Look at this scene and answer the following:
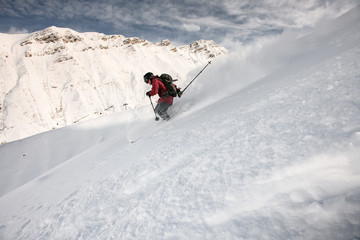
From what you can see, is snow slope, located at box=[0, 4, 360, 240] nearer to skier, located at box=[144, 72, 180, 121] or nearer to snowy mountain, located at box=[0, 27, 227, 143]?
skier, located at box=[144, 72, 180, 121]

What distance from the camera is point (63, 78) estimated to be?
9169cm

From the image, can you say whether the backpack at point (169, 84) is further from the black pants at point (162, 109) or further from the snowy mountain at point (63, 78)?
the snowy mountain at point (63, 78)

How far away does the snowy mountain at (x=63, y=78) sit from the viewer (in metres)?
74.6

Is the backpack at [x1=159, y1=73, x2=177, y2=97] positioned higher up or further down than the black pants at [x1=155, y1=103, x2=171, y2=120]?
higher up

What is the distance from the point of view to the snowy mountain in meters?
74.6

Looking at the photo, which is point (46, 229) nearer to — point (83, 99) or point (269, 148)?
point (269, 148)

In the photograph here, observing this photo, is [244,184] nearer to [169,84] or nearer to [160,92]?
[169,84]

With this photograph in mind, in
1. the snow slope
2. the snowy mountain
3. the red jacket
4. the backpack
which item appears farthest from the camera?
the snowy mountain

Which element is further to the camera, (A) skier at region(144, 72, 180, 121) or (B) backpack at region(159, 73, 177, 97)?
(B) backpack at region(159, 73, 177, 97)

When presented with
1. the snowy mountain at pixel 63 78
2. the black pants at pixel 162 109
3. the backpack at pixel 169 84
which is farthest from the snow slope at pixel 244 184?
the snowy mountain at pixel 63 78

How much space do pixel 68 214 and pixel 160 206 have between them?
158 centimetres

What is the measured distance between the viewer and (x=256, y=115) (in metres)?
3.02

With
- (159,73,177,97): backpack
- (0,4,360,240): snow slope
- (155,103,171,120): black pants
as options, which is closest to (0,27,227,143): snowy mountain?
(159,73,177,97): backpack

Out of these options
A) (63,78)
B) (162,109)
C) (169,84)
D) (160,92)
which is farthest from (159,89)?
(63,78)
